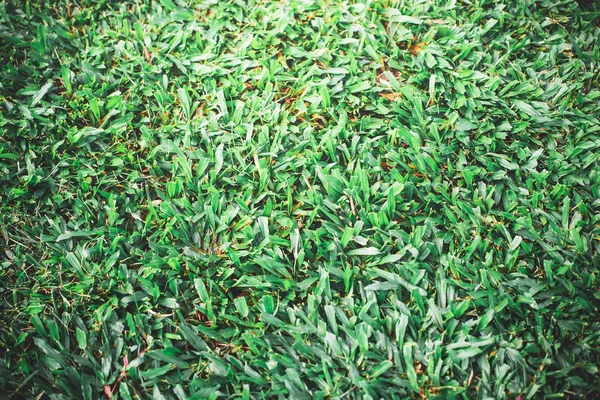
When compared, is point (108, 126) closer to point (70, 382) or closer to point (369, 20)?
point (70, 382)

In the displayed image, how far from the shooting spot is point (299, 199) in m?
2.12

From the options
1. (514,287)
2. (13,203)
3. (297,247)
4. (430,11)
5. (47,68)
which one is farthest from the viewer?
(430,11)

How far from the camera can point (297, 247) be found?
197 centimetres

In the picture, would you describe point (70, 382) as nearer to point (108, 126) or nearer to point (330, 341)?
point (330, 341)

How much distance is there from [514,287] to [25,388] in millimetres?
2063

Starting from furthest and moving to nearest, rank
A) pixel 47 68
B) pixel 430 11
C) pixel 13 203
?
pixel 430 11 < pixel 47 68 < pixel 13 203

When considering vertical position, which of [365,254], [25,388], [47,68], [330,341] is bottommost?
[25,388]

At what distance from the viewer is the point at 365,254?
193cm

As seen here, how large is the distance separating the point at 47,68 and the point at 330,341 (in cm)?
227

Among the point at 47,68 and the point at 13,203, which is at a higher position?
the point at 47,68

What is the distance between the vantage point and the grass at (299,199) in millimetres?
1713

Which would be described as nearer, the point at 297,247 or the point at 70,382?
the point at 70,382

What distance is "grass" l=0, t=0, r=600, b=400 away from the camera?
5.62ft

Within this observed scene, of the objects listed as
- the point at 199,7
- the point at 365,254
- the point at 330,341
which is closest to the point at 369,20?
the point at 199,7
